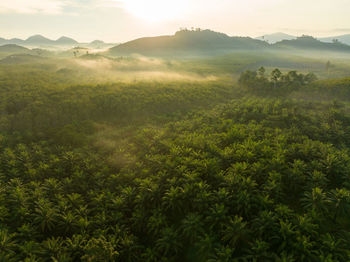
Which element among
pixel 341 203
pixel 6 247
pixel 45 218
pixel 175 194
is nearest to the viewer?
pixel 6 247

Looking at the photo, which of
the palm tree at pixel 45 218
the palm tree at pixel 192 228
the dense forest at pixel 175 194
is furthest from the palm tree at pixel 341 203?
the palm tree at pixel 45 218

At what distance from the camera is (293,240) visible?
1344 cm

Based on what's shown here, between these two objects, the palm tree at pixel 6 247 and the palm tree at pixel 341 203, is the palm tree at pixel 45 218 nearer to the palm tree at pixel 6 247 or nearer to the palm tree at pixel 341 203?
the palm tree at pixel 6 247

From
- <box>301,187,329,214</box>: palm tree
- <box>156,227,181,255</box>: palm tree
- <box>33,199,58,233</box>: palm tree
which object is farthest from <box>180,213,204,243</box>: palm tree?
<box>33,199,58,233</box>: palm tree

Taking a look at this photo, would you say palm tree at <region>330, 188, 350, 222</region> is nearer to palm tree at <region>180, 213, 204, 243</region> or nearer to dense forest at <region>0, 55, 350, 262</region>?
dense forest at <region>0, 55, 350, 262</region>

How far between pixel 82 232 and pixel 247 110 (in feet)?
119

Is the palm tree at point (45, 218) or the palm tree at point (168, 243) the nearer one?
the palm tree at point (168, 243)

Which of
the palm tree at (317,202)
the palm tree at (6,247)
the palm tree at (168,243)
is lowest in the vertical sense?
the palm tree at (168,243)

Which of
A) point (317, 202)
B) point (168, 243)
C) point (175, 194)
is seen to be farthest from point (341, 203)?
point (168, 243)

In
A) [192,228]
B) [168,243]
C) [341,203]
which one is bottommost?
[168,243]

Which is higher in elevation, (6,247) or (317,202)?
(317,202)

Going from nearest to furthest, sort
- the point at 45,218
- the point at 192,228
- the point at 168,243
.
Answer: the point at 168,243 < the point at 192,228 < the point at 45,218

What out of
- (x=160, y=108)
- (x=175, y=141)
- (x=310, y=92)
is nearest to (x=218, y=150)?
(x=175, y=141)

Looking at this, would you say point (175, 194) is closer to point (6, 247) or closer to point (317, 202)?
point (317, 202)
